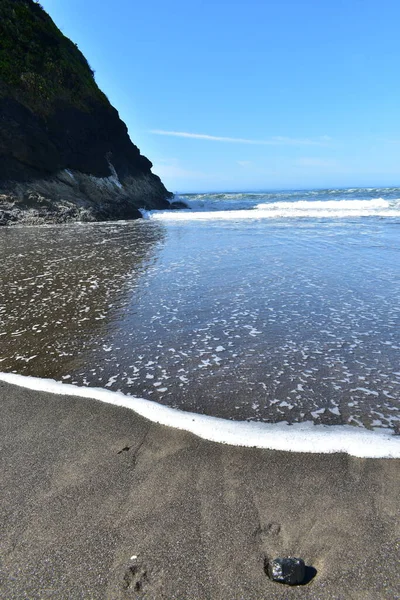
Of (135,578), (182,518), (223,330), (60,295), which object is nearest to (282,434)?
(182,518)

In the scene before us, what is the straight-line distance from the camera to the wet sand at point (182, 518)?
5.99ft

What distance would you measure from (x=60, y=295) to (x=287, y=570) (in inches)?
251

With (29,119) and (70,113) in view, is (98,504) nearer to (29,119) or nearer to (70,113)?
(29,119)

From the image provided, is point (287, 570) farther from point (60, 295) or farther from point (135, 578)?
point (60, 295)

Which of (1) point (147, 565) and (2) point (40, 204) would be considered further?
(2) point (40, 204)

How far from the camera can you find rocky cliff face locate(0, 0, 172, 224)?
21344 millimetres

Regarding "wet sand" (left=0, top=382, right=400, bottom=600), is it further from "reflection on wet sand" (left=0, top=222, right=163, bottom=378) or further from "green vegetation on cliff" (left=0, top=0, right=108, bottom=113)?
"green vegetation on cliff" (left=0, top=0, right=108, bottom=113)

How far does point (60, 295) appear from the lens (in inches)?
285

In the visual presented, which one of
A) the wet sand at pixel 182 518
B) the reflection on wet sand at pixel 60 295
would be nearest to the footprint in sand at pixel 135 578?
the wet sand at pixel 182 518

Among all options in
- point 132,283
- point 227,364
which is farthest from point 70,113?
point 227,364

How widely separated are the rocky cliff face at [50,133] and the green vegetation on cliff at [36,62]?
0.06 m

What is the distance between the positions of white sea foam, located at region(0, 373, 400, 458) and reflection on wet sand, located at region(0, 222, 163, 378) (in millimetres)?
1587

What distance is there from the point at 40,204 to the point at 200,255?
14.1 m

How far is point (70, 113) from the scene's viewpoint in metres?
25.2
